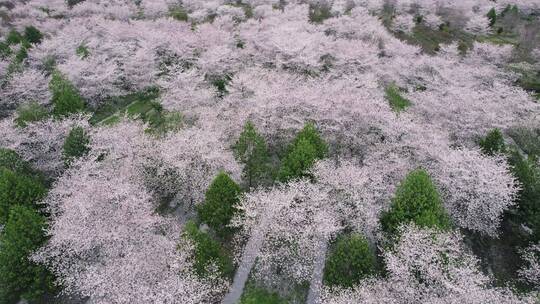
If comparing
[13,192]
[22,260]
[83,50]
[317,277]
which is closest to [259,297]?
[317,277]

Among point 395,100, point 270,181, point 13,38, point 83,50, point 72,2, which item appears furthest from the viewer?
point 72,2

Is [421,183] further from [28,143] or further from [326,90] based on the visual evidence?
[28,143]

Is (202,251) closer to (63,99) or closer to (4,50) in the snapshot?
(63,99)

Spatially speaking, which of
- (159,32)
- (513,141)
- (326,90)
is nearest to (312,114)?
(326,90)

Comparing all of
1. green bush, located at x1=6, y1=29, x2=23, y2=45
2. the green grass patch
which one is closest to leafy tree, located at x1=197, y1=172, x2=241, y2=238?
the green grass patch

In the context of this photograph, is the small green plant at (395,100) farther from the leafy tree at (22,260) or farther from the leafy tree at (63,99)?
the leafy tree at (63,99)

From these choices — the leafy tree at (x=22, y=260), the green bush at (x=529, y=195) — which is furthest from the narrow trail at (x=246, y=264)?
the green bush at (x=529, y=195)

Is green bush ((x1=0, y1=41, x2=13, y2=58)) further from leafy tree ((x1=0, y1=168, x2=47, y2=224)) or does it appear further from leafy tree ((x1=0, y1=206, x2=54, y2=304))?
leafy tree ((x1=0, y1=206, x2=54, y2=304))
